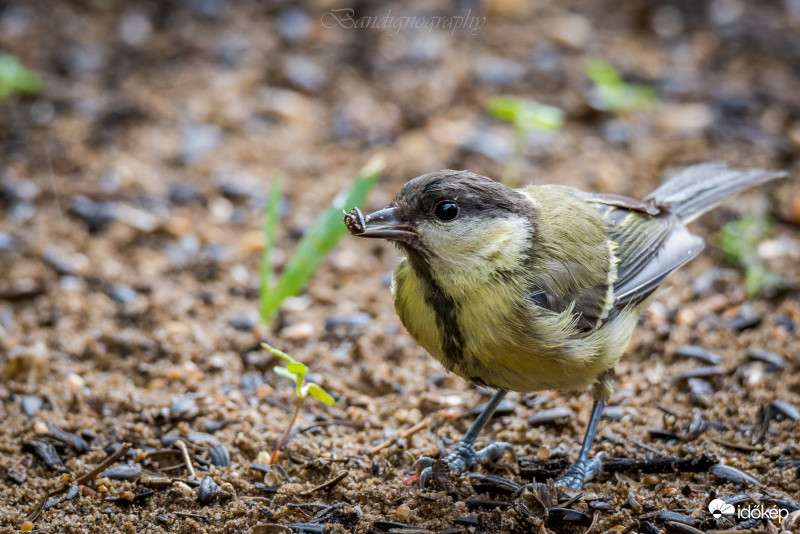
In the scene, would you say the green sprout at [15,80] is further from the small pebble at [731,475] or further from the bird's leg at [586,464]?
the small pebble at [731,475]

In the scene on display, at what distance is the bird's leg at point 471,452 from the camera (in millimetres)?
3514

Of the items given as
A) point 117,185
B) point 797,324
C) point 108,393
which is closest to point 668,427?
point 797,324

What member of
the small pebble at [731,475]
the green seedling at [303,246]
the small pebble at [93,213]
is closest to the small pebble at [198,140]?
the small pebble at [93,213]

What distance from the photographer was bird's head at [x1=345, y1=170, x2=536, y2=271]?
323 centimetres

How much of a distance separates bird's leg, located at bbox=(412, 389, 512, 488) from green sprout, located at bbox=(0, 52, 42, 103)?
4.24m

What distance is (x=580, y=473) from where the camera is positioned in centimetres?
342

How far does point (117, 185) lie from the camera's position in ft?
18.1

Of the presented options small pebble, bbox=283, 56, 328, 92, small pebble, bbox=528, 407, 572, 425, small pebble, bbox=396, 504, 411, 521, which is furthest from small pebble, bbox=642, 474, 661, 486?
small pebble, bbox=283, 56, 328, 92

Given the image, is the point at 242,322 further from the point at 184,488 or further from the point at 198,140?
the point at 198,140

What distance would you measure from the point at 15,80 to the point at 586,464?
15.7 feet

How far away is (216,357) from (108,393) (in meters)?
0.59

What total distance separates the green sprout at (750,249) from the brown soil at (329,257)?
88 mm

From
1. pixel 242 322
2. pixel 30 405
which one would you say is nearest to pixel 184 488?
pixel 30 405

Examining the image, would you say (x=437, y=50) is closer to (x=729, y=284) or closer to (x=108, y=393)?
(x=729, y=284)
